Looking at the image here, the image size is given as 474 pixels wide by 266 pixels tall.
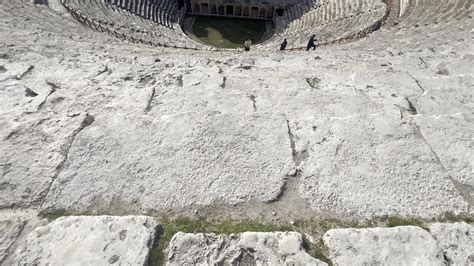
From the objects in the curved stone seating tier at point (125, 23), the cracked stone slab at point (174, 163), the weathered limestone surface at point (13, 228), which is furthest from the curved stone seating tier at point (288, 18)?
the weathered limestone surface at point (13, 228)

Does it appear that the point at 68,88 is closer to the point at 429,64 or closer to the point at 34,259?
the point at 34,259

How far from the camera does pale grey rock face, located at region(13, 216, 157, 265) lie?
203 cm

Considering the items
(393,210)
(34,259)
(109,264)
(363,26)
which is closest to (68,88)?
(34,259)

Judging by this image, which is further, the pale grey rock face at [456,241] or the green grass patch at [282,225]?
the green grass patch at [282,225]

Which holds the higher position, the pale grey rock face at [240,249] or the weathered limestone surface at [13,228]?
the pale grey rock face at [240,249]

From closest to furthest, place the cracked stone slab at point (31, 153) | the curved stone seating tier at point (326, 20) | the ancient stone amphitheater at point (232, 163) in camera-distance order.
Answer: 1. the ancient stone amphitheater at point (232, 163)
2. the cracked stone slab at point (31, 153)
3. the curved stone seating tier at point (326, 20)

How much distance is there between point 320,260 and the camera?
6.84ft

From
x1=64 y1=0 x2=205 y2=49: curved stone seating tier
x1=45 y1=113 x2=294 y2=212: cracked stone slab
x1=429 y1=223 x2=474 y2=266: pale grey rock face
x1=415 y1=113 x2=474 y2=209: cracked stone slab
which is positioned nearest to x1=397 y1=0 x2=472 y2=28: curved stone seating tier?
x1=415 y1=113 x2=474 y2=209: cracked stone slab

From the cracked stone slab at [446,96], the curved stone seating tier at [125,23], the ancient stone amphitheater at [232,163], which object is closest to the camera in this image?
the ancient stone amphitheater at [232,163]

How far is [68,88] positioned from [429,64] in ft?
18.5

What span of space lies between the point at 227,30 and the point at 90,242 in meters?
17.0

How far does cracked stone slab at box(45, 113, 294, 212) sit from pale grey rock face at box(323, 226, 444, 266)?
2.13 feet

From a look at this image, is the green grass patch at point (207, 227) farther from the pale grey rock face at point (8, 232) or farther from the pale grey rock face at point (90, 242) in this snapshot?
the pale grey rock face at point (8, 232)

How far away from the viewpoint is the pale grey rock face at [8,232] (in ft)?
6.83
